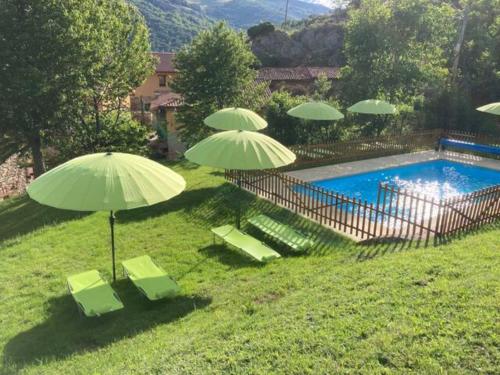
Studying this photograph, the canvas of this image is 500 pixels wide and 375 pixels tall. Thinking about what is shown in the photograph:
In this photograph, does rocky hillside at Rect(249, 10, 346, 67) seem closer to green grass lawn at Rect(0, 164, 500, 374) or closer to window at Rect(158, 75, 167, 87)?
window at Rect(158, 75, 167, 87)

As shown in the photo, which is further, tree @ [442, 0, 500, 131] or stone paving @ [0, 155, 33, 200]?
tree @ [442, 0, 500, 131]

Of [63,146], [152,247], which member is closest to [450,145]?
[152,247]

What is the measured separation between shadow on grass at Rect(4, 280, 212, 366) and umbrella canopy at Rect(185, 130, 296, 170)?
3159mm

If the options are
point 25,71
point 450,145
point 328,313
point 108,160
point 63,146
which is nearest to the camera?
point 328,313

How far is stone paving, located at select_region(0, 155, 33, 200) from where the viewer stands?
74.7ft

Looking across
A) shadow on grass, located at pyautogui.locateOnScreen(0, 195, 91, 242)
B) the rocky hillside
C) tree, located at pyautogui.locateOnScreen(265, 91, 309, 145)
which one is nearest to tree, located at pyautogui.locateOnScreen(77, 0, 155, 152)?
shadow on grass, located at pyautogui.locateOnScreen(0, 195, 91, 242)

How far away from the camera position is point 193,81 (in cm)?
2116

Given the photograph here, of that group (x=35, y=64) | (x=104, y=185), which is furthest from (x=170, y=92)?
(x=104, y=185)

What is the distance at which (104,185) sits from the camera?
682 cm

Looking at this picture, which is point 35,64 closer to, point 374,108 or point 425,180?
point 374,108

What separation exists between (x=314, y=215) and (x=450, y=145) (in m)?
14.6

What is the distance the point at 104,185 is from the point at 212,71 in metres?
15.3

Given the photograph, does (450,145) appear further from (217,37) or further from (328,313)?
(328,313)

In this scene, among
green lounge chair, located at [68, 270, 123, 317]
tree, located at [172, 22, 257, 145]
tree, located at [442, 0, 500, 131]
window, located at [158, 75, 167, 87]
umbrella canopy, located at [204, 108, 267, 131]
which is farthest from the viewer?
window, located at [158, 75, 167, 87]
